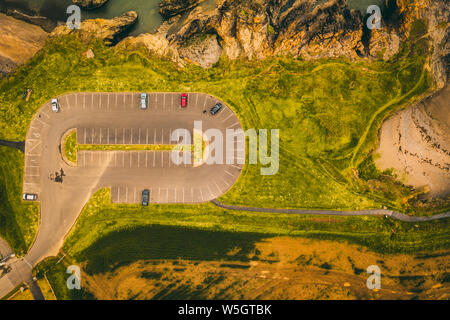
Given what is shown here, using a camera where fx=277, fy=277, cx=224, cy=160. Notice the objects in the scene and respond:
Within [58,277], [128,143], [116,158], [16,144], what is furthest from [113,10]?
[58,277]

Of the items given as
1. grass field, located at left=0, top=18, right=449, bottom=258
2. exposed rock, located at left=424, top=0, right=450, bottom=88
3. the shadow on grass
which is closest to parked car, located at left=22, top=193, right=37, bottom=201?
grass field, located at left=0, top=18, right=449, bottom=258

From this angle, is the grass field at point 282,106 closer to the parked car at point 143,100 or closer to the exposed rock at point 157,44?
the exposed rock at point 157,44

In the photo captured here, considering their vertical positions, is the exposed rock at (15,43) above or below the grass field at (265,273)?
above

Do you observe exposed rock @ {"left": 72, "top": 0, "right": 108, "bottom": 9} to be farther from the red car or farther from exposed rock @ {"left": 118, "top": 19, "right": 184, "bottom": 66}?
the red car

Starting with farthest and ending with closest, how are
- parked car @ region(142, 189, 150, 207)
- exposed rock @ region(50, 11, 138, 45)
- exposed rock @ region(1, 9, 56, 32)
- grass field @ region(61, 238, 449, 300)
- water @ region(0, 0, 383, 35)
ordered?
water @ region(0, 0, 383, 35), exposed rock @ region(1, 9, 56, 32), exposed rock @ region(50, 11, 138, 45), parked car @ region(142, 189, 150, 207), grass field @ region(61, 238, 449, 300)

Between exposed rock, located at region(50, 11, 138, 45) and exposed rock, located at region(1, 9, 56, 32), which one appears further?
exposed rock, located at region(1, 9, 56, 32)

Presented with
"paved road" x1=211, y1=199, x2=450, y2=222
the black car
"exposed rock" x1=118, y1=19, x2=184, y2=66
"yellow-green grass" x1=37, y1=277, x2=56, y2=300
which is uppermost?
"exposed rock" x1=118, y1=19, x2=184, y2=66

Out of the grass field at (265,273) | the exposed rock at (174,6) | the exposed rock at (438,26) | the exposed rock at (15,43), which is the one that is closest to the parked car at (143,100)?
the exposed rock at (174,6)
